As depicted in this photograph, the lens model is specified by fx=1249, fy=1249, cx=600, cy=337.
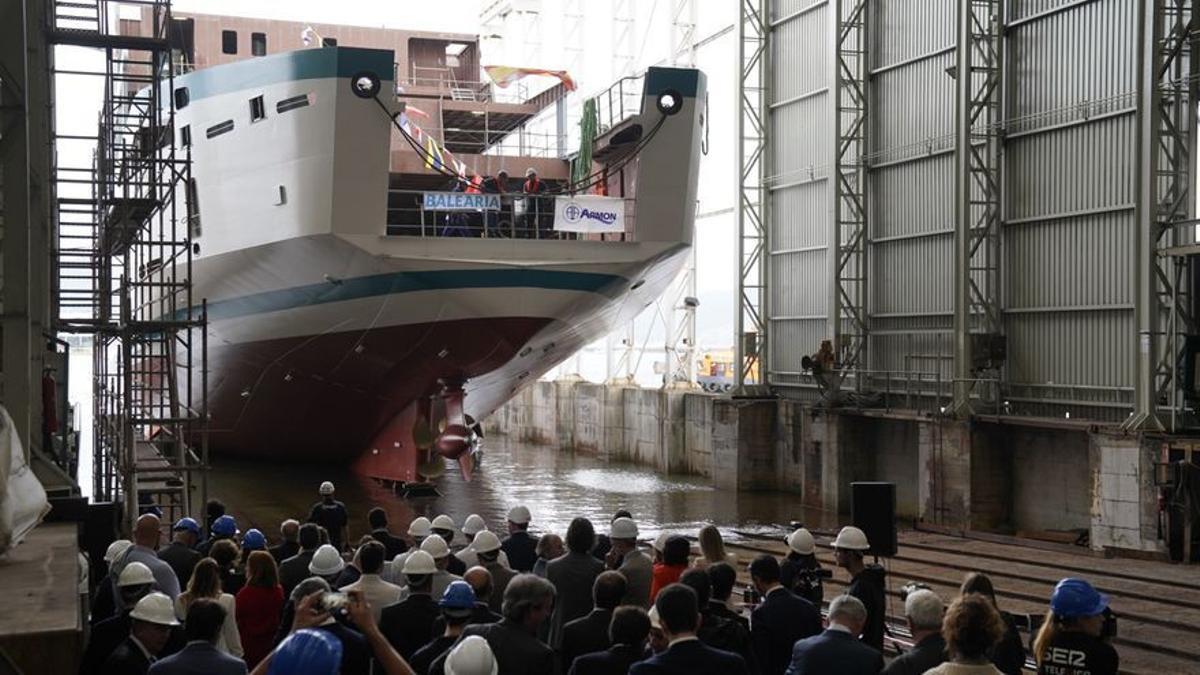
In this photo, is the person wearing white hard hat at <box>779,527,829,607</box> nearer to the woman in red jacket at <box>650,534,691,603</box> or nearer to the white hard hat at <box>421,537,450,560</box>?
the woman in red jacket at <box>650,534,691,603</box>

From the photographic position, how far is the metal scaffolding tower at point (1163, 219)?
14617mm

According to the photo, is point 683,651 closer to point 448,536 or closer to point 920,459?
point 448,536

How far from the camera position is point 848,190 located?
72.1ft

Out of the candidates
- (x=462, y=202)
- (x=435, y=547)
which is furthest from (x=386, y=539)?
(x=462, y=202)

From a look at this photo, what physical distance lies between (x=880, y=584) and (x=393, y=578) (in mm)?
2651

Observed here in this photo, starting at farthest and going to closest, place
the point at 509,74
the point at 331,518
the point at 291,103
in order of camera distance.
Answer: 1. the point at 509,74
2. the point at 291,103
3. the point at 331,518

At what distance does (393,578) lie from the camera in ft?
22.8

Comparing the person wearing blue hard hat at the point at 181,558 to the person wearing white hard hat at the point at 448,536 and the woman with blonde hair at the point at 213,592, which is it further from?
the woman with blonde hair at the point at 213,592

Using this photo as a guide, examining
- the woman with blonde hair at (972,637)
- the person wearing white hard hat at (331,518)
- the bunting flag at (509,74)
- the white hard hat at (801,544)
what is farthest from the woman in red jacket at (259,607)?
the bunting flag at (509,74)

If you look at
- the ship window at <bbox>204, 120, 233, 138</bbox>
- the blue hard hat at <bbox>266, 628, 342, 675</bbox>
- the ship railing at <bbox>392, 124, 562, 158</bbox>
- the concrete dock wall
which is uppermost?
the ship railing at <bbox>392, 124, 562, 158</bbox>

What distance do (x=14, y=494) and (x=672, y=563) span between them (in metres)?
3.53

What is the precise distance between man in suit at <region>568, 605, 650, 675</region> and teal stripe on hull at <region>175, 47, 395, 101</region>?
46.1 ft

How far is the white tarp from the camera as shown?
6371mm

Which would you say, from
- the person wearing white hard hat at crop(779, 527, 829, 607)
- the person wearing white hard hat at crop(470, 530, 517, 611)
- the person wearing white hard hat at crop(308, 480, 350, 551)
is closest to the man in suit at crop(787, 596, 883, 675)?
the person wearing white hard hat at crop(779, 527, 829, 607)
